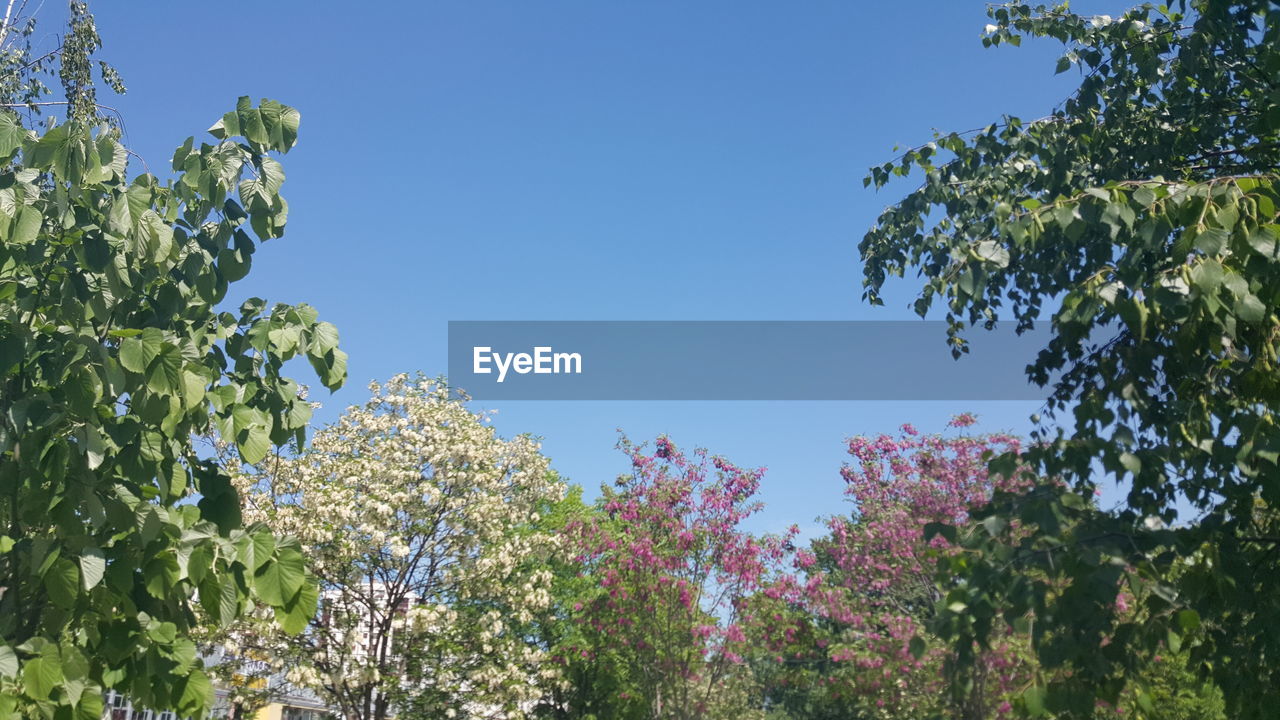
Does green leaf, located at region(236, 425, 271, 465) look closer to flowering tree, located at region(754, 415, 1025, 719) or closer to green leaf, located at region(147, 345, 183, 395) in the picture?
green leaf, located at region(147, 345, 183, 395)

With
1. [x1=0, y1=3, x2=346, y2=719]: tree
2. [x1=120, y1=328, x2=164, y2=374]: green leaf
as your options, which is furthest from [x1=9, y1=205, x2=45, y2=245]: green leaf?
[x1=120, y1=328, x2=164, y2=374]: green leaf

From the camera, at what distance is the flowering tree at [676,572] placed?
1980cm

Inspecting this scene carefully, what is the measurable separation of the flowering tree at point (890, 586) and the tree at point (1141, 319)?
9704mm

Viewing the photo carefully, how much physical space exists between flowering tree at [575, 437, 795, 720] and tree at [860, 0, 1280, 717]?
40.7ft

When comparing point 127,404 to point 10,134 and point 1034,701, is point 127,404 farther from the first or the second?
point 1034,701

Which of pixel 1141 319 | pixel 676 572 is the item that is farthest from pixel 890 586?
pixel 1141 319

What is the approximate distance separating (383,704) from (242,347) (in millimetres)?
15701

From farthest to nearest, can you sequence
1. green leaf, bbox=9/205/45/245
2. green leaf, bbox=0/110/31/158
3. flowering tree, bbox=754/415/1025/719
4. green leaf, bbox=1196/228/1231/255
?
flowering tree, bbox=754/415/1025/719
green leaf, bbox=0/110/31/158
green leaf, bbox=9/205/45/245
green leaf, bbox=1196/228/1231/255

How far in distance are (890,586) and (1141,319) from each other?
16.2 m

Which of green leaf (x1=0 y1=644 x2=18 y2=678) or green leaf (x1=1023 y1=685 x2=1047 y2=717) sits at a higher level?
green leaf (x1=0 y1=644 x2=18 y2=678)

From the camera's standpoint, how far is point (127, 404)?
4.37 metres

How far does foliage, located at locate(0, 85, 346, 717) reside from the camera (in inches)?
144

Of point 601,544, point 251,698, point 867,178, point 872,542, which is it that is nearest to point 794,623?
point 872,542

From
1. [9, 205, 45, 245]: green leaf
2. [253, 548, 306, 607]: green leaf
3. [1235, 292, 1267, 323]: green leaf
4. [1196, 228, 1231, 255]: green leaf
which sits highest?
[9, 205, 45, 245]: green leaf
